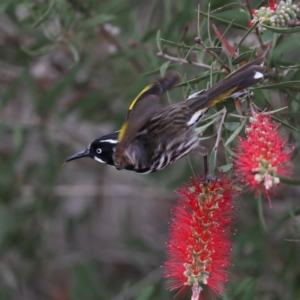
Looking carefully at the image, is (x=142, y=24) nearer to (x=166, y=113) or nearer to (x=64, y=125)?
(x=64, y=125)

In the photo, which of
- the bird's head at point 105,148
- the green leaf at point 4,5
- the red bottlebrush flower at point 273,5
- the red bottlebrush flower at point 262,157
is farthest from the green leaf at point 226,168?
the green leaf at point 4,5

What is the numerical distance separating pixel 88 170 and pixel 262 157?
2503mm

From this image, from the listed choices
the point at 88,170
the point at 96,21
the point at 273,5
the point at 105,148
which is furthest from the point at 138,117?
the point at 88,170

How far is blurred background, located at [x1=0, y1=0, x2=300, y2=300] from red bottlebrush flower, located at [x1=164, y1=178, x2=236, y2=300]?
0.61 metres

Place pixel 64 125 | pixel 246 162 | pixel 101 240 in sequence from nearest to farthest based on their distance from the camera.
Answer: pixel 246 162 < pixel 64 125 < pixel 101 240

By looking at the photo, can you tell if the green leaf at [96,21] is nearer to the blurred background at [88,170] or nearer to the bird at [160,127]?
the blurred background at [88,170]

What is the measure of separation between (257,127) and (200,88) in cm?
37

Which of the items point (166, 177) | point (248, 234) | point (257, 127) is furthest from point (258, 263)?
point (257, 127)

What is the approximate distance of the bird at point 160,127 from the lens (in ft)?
5.28

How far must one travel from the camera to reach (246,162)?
1.50 m

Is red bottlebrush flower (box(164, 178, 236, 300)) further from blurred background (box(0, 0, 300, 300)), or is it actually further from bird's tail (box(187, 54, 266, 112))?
blurred background (box(0, 0, 300, 300))

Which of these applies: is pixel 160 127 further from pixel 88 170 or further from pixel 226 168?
pixel 88 170

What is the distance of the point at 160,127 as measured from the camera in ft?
6.22

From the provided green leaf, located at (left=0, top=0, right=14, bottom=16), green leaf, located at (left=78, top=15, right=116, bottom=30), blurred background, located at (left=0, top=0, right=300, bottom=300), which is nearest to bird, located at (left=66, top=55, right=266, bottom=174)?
blurred background, located at (left=0, top=0, right=300, bottom=300)
